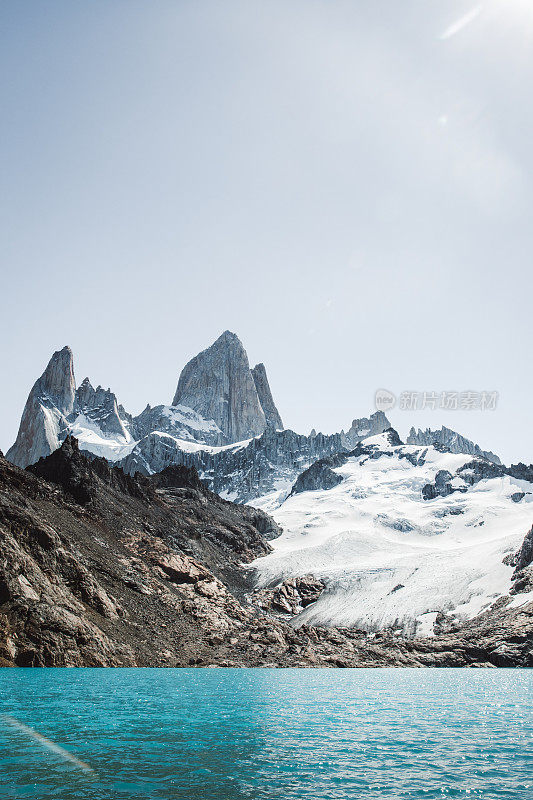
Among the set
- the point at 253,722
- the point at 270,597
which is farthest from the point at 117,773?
the point at 270,597

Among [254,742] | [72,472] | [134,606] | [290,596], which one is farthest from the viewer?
[290,596]

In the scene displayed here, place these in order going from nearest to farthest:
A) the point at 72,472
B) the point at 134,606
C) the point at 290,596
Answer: the point at 134,606, the point at 72,472, the point at 290,596

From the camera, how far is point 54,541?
73.2 metres

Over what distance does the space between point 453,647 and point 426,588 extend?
38460mm

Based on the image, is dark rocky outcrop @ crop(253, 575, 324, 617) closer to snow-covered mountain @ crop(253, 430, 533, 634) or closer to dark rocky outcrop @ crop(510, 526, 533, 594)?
snow-covered mountain @ crop(253, 430, 533, 634)

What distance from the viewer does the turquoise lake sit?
1700 cm

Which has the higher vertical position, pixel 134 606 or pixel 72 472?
pixel 72 472

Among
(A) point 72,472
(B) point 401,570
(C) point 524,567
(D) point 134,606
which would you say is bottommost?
(D) point 134,606

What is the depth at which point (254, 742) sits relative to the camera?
80.8 ft

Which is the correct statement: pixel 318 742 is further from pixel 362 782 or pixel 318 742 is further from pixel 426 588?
pixel 426 588

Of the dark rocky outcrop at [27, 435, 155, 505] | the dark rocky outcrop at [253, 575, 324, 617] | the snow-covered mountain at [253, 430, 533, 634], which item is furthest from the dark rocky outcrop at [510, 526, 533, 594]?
the dark rocky outcrop at [27, 435, 155, 505]

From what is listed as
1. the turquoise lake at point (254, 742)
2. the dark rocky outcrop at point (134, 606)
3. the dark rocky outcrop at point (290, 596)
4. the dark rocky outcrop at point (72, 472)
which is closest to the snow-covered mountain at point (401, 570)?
the dark rocky outcrop at point (290, 596)

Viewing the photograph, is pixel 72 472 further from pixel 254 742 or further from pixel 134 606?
pixel 254 742

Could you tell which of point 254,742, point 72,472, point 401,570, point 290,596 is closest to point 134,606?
point 72,472
